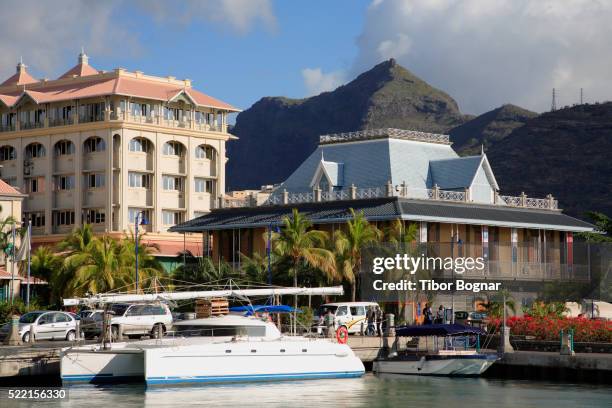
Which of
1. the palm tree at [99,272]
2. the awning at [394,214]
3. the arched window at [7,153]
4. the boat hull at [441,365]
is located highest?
the arched window at [7,153]

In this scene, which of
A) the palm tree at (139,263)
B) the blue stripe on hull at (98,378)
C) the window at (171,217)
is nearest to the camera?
the blue stripe on hull at (98,378)

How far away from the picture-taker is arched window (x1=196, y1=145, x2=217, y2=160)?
132 metres

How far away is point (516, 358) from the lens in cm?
6650

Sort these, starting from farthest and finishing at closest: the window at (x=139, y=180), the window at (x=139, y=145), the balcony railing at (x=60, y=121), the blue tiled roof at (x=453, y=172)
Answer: the balcony railing at (x=60, y=121)
the window at (x=139, y=145)
the window at (x=139, y=180)
the blue tiled roof at (x=453, y=172)

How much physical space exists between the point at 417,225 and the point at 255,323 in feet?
103

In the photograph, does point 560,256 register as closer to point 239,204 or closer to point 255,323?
point 239,204

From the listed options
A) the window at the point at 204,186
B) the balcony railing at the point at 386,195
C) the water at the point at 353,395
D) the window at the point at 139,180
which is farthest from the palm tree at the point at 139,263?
the window at the point at 204,186

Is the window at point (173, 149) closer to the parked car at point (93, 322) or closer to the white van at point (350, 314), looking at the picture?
the white van at point (350, 314)

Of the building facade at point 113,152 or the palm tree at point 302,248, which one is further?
the building facade at point 113,152

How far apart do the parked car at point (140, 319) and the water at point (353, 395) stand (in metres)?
8.13

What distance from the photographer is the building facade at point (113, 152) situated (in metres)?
125

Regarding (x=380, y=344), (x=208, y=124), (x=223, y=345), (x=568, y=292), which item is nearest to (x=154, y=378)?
(x=223, y=345)

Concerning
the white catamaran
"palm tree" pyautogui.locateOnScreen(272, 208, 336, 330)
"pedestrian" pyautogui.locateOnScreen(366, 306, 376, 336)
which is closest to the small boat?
the white catamaran

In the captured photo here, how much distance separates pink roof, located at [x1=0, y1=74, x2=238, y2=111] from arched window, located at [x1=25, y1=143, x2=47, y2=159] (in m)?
4.28
